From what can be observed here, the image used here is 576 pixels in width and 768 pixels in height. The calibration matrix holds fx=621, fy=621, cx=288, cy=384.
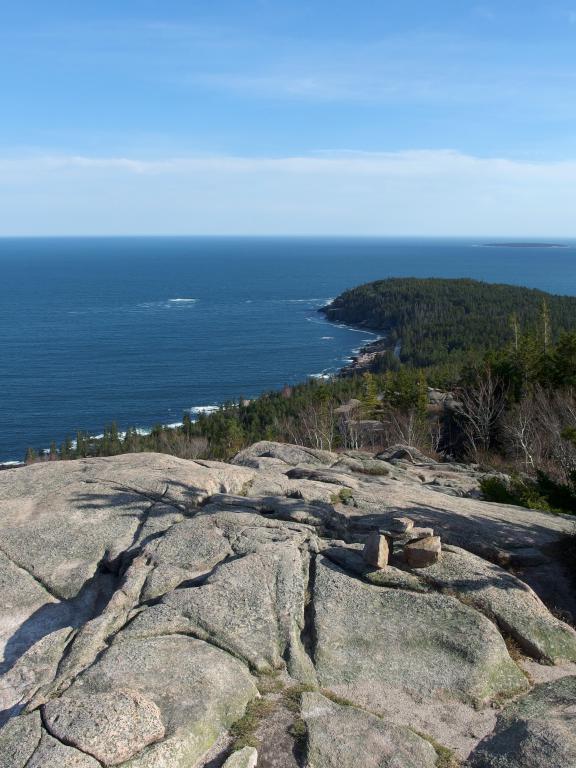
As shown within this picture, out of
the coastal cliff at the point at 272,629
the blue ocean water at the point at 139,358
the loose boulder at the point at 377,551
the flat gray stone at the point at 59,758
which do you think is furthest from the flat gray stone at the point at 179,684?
the blue ocean water at the point at 139,358

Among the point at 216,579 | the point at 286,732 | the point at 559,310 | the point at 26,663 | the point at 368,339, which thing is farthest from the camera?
the point at 368,339

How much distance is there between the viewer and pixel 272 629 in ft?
37.5

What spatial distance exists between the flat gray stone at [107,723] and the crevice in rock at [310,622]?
3327 millimetres

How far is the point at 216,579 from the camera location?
1259 cm

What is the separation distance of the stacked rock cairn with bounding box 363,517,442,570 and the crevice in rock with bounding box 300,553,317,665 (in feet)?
4.31

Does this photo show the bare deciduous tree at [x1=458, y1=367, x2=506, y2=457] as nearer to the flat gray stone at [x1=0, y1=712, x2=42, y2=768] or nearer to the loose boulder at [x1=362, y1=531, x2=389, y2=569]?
the loose boulder at [x1=362, y1=531, x2=389, y2=569]

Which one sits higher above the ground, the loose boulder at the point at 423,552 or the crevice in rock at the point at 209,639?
the loose boulder at the point at 423,552

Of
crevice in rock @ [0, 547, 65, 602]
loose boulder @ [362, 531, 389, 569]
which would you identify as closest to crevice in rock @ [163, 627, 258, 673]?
loose boulder @ [362, 531, 389, 569]

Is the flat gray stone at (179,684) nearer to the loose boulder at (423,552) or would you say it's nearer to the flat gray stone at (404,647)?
the flat gray stone at (404,647)

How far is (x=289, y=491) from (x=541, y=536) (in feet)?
22.9

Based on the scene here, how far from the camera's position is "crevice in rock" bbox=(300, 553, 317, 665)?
11344 millimetres

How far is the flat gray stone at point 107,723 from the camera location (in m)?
8.12

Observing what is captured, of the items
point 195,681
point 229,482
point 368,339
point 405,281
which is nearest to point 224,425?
point 229,482

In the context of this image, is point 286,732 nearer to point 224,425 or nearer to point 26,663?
point 26,663
